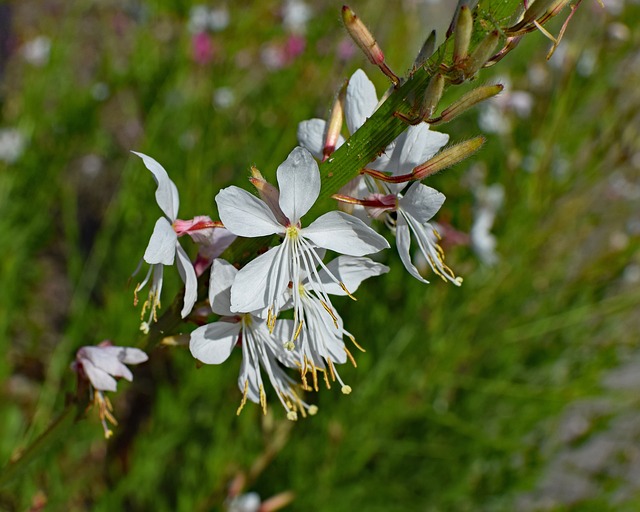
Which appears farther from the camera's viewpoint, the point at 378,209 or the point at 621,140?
the point at 621,140

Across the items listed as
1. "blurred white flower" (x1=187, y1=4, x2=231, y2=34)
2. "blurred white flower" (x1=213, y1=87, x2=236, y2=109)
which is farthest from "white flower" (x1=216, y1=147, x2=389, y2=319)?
"blurred white flower" (x1=187, y1=4, x2=231, y2=34)

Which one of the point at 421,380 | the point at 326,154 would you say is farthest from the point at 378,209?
the point at 421,380

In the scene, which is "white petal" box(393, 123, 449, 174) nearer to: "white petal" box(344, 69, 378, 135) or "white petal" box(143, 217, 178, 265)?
"white petal" box(344, 69, 378, 135)

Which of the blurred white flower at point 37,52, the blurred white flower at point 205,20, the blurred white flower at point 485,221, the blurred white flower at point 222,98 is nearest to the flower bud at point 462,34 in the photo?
the blurred white flower at point 485,221

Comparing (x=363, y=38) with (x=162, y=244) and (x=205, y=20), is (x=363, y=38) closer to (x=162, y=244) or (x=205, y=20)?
(x=162, y=244)

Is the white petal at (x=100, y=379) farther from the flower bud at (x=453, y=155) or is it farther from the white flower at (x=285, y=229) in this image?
the flower bud at (x=453, y=155)

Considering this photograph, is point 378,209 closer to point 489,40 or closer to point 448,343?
point 489,40
